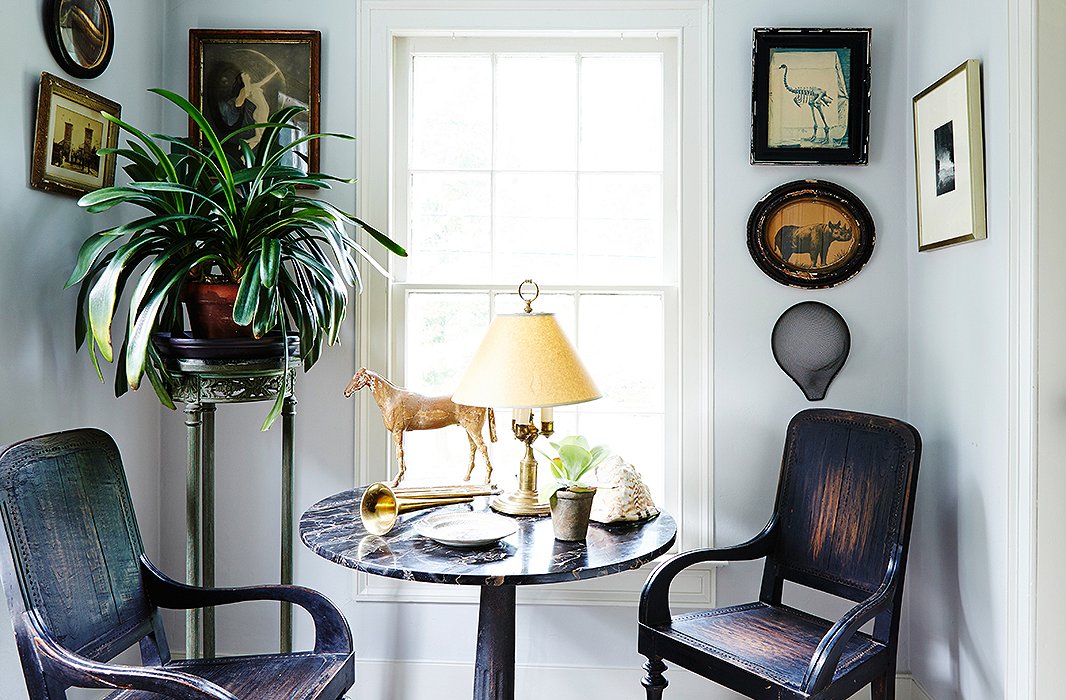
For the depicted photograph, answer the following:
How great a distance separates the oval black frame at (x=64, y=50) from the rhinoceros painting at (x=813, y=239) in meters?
2.02

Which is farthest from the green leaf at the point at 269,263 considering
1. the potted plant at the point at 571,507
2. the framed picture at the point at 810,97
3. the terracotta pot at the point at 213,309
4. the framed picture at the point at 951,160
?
the framed picture at the point at 951,160

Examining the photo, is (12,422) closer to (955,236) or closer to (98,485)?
(98,485)

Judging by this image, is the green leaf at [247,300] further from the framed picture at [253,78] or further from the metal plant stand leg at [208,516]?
the framed picture at [253,78]

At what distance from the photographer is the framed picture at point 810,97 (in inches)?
91.5

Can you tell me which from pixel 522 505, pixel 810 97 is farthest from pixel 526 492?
pixel 810 97

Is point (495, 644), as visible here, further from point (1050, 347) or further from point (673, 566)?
point (1050, 347)

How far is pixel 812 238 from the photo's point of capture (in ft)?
7.69

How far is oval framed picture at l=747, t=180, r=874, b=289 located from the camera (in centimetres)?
234

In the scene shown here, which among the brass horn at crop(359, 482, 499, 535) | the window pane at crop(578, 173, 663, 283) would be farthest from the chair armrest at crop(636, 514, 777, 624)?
the window pane at crop(578, 173, 663, 283)

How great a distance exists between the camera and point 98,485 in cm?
170

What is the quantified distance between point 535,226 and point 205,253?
104cm

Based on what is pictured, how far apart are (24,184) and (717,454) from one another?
205cm

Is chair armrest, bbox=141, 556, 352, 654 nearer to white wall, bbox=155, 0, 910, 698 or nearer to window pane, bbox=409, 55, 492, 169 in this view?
white wall, bbox=155, 0, 910, 698

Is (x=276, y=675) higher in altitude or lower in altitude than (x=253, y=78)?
lower
